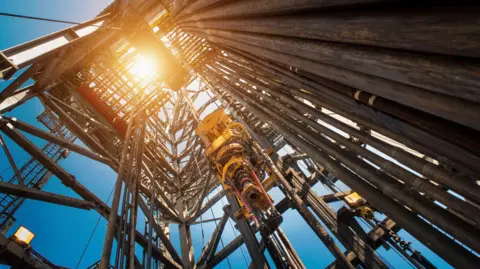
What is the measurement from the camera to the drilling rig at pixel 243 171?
4426 mm

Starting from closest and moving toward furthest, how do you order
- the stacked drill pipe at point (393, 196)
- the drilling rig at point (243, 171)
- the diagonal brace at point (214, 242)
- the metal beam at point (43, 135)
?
the stacked drill pipe at point (393, 196) → the drilling rig at point (243, 171) → the metal beam at point (43, 135) → the diagonal brace at point (214, 242)

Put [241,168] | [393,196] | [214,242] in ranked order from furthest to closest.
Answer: [214,242] → [241,168] → [393,196]

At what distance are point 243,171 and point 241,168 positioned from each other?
0.30 ft

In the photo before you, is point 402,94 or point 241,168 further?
point 241,168

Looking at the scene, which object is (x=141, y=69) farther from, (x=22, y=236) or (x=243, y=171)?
(x=243, y=171)

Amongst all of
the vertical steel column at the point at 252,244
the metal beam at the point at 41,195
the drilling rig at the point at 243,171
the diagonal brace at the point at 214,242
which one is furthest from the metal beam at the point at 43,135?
the vertical steel column at the point at 252,244

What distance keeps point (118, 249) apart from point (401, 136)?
437 cm

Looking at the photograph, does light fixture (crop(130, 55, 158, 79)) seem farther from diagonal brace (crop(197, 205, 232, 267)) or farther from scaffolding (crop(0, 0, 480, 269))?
diagonal brace (crop(197, 205, 232, 267))

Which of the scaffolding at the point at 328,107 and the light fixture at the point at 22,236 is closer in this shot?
the scaffolding at the point at 328,107

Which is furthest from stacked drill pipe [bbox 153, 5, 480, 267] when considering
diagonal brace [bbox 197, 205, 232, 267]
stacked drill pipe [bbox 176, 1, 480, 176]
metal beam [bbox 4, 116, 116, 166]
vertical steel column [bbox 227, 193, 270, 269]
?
metal beam [bbox 4, 116, 116, 166]

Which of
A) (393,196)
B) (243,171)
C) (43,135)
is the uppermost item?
(43,135)

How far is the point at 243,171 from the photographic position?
4.84 meters

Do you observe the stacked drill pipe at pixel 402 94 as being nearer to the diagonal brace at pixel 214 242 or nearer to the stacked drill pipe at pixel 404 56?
the stacked drill pipe at pixel 404 56

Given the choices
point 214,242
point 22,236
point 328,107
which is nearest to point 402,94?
point 328,107
